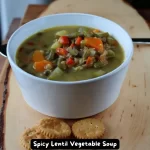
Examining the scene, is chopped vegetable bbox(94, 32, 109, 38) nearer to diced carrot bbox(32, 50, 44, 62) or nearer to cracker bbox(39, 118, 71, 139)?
diced carrot bbox(32, 50, 44, 62)

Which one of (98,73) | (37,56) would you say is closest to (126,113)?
(98,73)

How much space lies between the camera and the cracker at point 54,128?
115 cm

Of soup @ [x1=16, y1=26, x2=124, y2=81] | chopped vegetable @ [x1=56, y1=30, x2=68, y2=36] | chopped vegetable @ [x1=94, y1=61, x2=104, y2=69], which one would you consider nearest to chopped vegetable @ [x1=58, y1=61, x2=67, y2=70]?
soup @ [x1=16, y1=26, x2=124, y2=81]

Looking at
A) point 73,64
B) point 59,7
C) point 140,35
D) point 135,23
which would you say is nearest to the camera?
point 73,64

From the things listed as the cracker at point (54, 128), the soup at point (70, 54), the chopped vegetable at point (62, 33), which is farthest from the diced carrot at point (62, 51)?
the cracker at point (54, 128)

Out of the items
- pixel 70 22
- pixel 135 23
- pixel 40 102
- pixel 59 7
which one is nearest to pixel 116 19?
pixel 135 23

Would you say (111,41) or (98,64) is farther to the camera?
(111,41)

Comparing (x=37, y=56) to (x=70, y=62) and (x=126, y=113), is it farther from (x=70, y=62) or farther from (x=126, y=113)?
(x=126, y=113)

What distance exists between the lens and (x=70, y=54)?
4.42ft

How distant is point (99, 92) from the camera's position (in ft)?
3.99

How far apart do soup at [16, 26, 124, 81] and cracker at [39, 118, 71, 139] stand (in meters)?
0.15

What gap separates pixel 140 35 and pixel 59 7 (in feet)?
1.82

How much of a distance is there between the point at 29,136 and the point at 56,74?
236mm

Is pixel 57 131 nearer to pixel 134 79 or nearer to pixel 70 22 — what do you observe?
pixel 134 79
